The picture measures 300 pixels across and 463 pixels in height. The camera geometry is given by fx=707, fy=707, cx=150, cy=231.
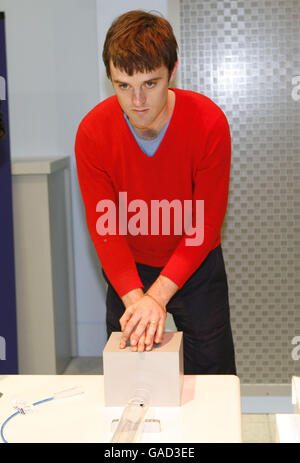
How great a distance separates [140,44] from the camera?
5.37 ft

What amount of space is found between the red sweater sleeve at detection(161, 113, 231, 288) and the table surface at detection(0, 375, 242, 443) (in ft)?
1.06

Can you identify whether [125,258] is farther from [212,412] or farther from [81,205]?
[81,205]

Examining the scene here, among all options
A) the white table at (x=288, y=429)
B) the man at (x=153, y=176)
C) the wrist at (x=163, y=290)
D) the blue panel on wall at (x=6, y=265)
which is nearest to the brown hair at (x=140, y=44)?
the man at (x=153, y=176)

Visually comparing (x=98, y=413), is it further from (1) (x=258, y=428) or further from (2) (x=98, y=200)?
(1) (x=258, y=428)

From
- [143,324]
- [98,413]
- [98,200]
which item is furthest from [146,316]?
[98,200]

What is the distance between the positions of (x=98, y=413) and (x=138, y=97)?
725 mm

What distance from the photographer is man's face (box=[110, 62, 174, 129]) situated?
1.65m

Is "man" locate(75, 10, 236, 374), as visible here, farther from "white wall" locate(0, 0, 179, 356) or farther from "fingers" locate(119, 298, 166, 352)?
"white wall" locate(0, 0, 179, 356)

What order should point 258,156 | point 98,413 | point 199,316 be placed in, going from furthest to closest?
1. point 258,156
2. point 199,316
3. point 98,413

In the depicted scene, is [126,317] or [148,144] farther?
[148,144]

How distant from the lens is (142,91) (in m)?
1.67

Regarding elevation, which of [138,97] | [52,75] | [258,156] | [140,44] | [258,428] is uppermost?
[52,75]

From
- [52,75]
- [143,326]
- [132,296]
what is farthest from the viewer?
[52,75]

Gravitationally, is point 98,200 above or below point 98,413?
above
